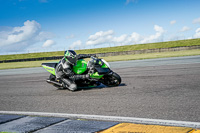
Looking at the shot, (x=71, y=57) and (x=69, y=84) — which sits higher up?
(x=71, y=57)

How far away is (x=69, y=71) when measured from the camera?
782 cm

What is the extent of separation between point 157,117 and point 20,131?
244 centimetres

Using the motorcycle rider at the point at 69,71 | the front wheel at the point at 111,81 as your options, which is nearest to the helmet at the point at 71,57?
the motorcycle rider at the point at 69,71

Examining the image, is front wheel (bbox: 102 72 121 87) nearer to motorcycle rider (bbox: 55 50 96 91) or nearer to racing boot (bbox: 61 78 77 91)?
motorcycle rider (bbox: 55 50 96 91)

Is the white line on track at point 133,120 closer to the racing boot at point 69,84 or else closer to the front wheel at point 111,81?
the racing boot at point 69,84

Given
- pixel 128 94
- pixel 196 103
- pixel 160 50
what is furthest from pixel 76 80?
pixel 160 50

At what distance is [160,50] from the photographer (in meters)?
35.1

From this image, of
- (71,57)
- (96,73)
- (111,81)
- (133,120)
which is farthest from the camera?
(111,81)

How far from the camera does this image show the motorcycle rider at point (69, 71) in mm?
7719

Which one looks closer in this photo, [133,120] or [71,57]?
[133,120]


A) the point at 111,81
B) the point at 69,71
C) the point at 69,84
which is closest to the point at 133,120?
the point at 111,81

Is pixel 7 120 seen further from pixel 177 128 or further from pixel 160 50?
pixel 160 50

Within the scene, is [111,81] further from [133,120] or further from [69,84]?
[133,120]

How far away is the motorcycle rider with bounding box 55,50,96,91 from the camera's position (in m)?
7.72
